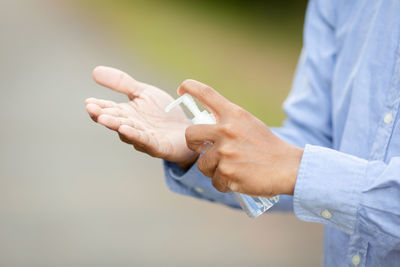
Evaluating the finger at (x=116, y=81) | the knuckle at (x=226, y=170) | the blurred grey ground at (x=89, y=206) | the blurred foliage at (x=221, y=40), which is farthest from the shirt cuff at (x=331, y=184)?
the blurred foliage at (x=221, y=40)

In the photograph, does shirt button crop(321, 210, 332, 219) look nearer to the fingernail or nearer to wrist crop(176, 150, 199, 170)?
the fingernail

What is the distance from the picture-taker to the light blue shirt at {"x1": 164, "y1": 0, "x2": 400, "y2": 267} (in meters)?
0.83

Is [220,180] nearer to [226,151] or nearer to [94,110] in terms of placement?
[226,151]

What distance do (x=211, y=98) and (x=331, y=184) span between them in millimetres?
276

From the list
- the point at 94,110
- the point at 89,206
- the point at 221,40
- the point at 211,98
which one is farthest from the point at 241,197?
the point at 221,40

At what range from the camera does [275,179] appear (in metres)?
0.84

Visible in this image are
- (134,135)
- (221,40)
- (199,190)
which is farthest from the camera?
(221,40)

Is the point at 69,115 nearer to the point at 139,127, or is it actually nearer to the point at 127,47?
the point at 127,47

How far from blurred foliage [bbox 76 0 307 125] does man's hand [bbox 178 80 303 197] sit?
3.66 m

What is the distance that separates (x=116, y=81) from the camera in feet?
3.60

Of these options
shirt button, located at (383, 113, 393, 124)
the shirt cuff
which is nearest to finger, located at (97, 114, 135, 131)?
the shirt cuff

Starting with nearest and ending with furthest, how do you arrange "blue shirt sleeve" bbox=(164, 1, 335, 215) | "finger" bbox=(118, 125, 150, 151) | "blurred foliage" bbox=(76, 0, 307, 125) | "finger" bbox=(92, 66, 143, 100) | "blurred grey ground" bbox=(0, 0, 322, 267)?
"finger" bbox=(118, 125, 150, 151)
"finger" bbox=(92, 66, 143, 100)
"blue shirt sleeve" bbox=(164, 1, 335, 215)
"blurred grey ground" bbox=(0, 0, 322, 267)
"blurred foliage" bbox=(76, 0, 307, 125)

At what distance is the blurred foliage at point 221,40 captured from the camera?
16.1 ft

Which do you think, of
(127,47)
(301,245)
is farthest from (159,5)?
(301,245)
